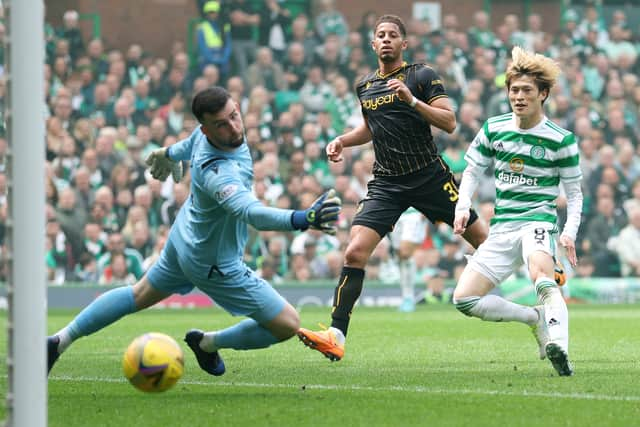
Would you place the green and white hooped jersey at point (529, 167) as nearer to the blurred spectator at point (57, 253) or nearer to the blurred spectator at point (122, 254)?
the blurred spectator at point (122, 254)

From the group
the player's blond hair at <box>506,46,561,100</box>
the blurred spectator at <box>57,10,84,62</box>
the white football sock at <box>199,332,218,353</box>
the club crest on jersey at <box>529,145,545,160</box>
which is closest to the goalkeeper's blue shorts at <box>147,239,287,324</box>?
the white football sock at <box>199,332,218,353</box>

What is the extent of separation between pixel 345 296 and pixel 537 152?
6.43 ft

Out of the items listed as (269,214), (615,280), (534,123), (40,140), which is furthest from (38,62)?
(615,280)

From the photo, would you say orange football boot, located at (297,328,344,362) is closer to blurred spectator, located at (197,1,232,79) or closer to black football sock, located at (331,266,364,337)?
black football sock, located at (331,266,364,337)

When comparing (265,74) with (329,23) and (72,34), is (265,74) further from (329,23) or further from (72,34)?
(72,34)

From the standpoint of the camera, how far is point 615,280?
66.3ft

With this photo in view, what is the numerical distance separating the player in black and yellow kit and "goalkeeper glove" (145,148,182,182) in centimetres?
154

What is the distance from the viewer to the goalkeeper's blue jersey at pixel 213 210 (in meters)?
7.34

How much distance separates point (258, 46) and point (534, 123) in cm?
1455

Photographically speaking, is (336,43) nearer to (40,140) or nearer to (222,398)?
(222,398)

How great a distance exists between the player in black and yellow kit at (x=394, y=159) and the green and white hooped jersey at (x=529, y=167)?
1048mm

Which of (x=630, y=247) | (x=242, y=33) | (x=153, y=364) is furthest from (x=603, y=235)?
(x=153, y=364)

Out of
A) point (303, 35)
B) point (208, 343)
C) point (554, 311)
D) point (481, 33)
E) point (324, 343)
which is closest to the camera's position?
point (208, 343)

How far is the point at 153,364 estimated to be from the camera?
7.08 m
